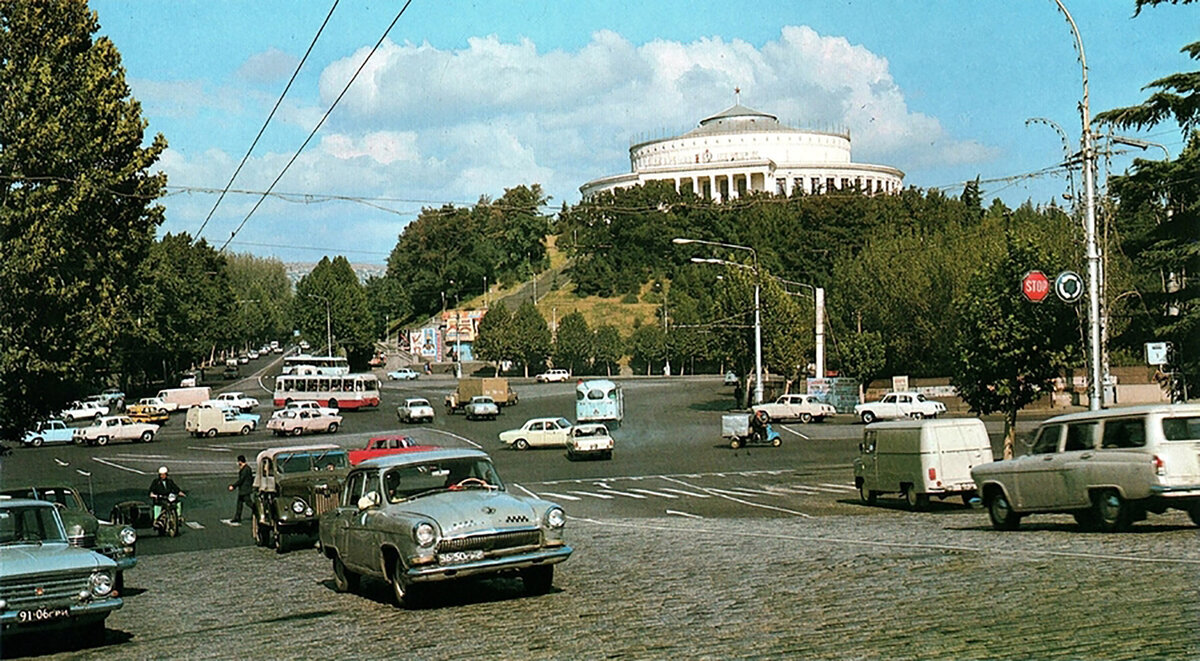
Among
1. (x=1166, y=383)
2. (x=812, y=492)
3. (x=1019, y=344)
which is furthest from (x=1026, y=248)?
(x=812, y=492)

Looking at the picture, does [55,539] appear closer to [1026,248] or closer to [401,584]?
[401,584]

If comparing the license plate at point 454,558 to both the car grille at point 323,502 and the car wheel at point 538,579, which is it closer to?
the car wheel at point 538,579

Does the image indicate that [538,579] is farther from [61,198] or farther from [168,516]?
[61,198]

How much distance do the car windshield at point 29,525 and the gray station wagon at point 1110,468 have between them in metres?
13.7

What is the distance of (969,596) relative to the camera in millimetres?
11969

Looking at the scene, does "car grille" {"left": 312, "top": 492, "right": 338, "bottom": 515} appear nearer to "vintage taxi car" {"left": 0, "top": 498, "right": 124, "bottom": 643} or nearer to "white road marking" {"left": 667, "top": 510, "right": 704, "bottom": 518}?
"white road marking" {"left": 667, "top": 510, "right": 704, "bottom": 518}

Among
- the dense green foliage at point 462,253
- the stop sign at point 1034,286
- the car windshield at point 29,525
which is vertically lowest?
the car windshield at point 29,525

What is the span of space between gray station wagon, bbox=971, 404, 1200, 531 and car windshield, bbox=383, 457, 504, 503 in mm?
8924

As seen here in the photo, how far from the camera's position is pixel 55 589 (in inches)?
482

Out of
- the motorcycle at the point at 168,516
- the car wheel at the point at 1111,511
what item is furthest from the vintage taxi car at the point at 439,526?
the motorcycle at the point at 168,516

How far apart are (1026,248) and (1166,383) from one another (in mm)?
7738

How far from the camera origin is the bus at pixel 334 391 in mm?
87750

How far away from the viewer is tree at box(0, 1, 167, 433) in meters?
32.1

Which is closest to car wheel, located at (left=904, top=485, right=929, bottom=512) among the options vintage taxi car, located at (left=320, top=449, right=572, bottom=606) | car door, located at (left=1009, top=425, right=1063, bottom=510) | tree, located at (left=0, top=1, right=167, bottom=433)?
car door, located at (left=1009, top=425, right=1063, bottom=510)
